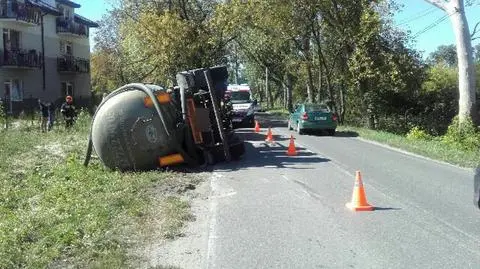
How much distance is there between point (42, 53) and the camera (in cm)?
4712

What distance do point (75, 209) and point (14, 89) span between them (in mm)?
36051

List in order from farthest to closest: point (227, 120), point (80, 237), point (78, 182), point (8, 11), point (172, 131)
Result: point (8, 11) → point (227, 120) → point (172, 131) → point (78, 182) → point (80, 237)

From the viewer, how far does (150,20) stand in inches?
1475

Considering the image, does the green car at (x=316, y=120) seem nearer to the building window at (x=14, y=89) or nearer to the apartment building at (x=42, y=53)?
the apartment building at (x=42, y=53)

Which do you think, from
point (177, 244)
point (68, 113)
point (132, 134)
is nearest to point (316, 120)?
point (68, 113)

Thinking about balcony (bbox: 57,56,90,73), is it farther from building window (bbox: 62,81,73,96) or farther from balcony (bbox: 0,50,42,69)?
balcony (bbox: 0,50,42,69)

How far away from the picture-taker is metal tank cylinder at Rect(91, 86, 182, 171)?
1400 cm

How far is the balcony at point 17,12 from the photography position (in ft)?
133

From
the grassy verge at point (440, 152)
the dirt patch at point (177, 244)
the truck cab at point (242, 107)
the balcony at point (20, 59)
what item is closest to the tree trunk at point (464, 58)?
the grassy verge at point (440, 152)

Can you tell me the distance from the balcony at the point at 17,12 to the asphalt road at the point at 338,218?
99.9 ft

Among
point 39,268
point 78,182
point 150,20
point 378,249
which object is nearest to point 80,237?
point 39,268

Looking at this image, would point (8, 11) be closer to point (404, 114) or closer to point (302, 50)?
point (302, 50)

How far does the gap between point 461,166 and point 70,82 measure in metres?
43.8

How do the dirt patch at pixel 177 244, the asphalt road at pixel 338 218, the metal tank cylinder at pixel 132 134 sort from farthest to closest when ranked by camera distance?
the metal tank cylinder at pixel 132 134 → the asphalt road at pixel 338 218 → the dirt patch at pixel 177 244
